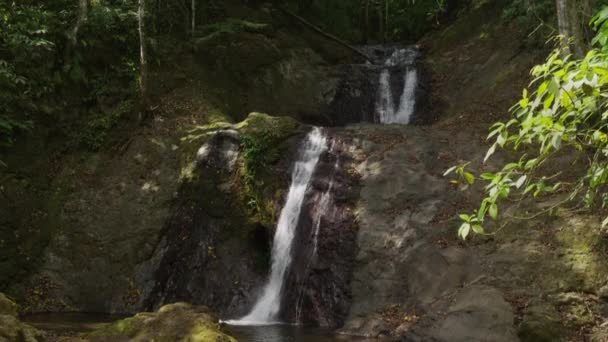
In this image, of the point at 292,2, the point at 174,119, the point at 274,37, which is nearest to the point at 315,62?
the point at 274,37

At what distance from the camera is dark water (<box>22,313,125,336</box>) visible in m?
10.4

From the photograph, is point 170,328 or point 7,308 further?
point 170,328

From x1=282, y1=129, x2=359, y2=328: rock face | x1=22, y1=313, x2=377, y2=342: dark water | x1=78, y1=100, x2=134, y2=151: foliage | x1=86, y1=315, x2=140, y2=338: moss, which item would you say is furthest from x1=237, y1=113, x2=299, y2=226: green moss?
x1=86, y1=315, x2=140, y2=338: moss

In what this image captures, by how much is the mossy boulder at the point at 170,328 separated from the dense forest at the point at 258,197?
0.11 feet

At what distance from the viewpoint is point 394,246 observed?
1245 cm

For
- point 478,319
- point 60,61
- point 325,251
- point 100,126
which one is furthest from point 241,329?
point 60,61

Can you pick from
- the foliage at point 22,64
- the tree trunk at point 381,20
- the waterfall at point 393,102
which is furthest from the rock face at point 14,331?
the tree trunk at point 381,20

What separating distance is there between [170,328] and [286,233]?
659cm

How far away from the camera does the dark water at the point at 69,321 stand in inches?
408

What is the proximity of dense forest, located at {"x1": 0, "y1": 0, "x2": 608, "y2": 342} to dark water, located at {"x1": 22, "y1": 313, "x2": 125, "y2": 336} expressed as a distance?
0.16 m

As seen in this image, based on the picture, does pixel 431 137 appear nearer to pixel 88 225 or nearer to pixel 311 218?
pixel 311 218

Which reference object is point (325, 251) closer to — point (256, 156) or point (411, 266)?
point (411, 266)

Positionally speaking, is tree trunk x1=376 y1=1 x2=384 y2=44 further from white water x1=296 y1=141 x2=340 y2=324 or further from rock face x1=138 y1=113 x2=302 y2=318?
white water x1=296 y1=141 x2=340 y2=324

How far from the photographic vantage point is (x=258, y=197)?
579 inches
